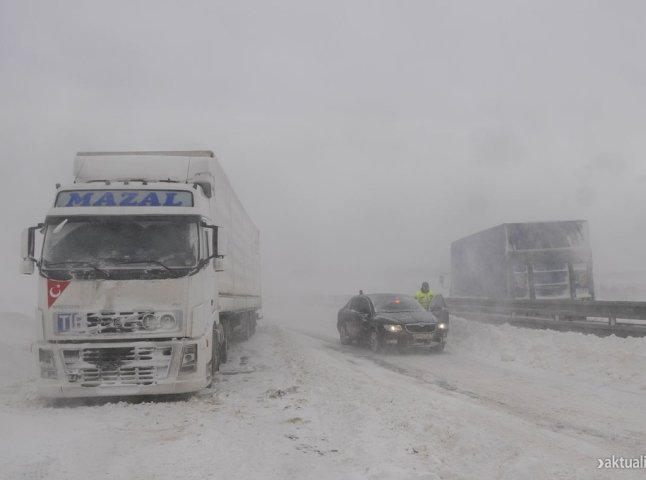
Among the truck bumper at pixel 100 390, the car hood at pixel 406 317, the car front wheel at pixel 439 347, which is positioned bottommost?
the car front wheel at pixel 439 347

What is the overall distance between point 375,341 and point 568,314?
4622 mm

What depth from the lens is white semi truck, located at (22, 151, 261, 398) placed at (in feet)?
21.3

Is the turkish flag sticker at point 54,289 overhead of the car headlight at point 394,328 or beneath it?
overhead

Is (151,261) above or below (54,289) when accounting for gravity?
above

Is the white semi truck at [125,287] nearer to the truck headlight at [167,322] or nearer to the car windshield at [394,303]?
the truck headlight at [167,322]

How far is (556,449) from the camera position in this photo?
475 centimetres

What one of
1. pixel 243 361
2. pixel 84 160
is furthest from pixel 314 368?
pixel 84 160

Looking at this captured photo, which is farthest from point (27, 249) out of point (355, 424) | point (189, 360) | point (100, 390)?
point (355, 424)

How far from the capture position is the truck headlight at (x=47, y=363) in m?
6.48

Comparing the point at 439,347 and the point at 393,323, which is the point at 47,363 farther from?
the point at 439,347

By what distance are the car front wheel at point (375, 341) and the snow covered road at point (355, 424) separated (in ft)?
9.05

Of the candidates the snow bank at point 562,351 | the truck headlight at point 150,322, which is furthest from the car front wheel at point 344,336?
the truck headlight at point 150,322

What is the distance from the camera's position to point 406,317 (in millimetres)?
12625

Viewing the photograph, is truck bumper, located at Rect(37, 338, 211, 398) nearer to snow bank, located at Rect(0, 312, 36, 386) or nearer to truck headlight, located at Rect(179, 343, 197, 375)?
truck headlight, located at Rect(179, 343, 197, 375)
